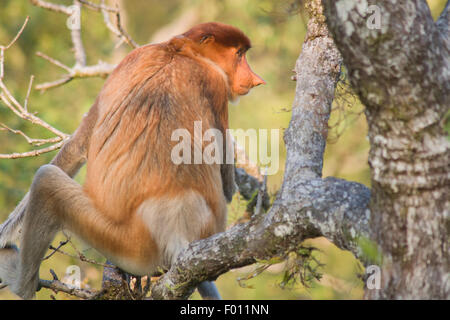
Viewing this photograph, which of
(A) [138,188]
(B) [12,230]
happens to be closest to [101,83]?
(B) [12,230]

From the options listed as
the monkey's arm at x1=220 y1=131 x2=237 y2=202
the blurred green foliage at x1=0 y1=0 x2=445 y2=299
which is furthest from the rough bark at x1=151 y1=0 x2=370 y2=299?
the blurred green foliage at x1=0 y1=0 x2=445 y2=299

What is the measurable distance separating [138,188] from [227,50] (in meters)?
1.07

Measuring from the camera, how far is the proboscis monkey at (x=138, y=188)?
8.14ft

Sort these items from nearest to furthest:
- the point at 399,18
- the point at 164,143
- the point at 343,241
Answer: the point at 399,18
the point at 343,241
the point at 164,143

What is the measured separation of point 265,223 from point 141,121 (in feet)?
3.24

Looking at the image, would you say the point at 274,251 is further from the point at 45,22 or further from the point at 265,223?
the point at 45,22

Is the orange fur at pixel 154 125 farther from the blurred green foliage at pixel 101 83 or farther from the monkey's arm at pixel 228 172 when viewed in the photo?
the blurred green foliage at pixel 101 83

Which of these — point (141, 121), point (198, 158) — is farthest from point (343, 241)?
point (141, 121)

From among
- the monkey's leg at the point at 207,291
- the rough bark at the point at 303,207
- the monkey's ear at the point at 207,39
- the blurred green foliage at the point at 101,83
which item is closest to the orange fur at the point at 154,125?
the monkey's ear at the point at 207,39

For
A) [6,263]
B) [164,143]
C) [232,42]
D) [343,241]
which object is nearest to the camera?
[343,241]

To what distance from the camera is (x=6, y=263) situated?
2785mm

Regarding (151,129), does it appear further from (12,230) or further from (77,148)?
(12,230)

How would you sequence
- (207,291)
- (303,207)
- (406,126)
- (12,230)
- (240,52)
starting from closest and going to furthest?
(406,126) < (303,207) < (207,291) < (12,230) < (240,52)

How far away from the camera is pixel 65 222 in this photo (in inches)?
99.4
